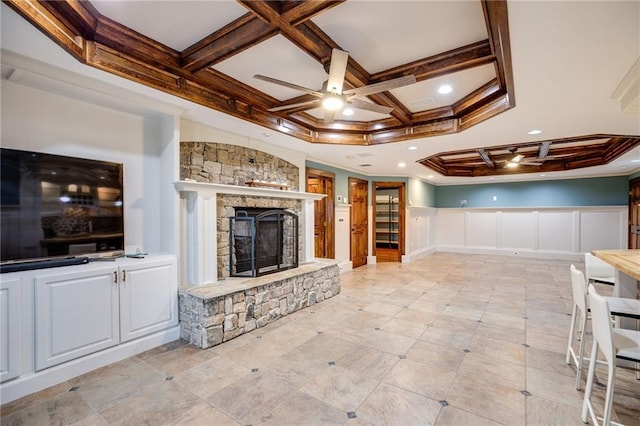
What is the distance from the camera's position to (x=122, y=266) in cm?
277

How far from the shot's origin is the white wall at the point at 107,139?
250 centimetres

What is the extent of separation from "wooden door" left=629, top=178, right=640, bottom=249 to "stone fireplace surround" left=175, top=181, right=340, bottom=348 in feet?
27.4

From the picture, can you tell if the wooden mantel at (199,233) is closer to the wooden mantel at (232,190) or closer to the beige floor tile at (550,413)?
the wooden mantel at (232,190)

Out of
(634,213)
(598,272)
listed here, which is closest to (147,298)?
(598,272)

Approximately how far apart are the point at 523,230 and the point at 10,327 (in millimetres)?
11039

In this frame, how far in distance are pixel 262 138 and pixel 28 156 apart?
8.37ft

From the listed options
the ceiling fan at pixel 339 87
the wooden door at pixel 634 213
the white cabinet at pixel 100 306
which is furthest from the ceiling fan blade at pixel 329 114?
the wooden door at pixel 634 213

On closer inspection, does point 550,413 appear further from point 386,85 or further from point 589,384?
point 386,85

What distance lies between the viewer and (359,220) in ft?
24.6

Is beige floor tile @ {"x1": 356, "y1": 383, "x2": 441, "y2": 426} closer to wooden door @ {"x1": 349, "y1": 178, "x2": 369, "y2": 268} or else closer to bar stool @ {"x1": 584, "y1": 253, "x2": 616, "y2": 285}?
bar stool @ {"x1": 584, "y1": 253, "x2": 616, "y2": 285}

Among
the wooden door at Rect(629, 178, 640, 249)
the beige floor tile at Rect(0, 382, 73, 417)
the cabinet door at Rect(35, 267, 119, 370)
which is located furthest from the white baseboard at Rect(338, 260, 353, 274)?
the wooden door at Rect(629, 178, 640, 249)

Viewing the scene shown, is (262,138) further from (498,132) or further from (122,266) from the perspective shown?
(498,132)

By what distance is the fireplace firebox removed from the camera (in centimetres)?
393

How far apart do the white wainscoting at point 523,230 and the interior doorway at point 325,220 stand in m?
2.87
